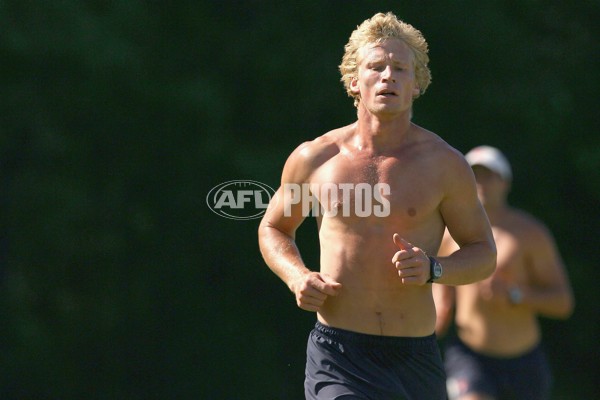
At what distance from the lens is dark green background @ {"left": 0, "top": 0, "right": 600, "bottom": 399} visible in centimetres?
673

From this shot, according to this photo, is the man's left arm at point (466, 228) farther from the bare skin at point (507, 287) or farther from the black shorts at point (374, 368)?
the bare skin at point (507, 287)

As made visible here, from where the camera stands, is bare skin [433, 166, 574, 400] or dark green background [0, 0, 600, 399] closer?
bare skin [433, 166, 574, 400]

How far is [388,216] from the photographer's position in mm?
3652

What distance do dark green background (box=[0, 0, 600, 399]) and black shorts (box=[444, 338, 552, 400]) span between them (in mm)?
1545

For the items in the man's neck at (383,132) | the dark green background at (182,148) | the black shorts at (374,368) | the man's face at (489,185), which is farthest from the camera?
the dark green background at (182,148)

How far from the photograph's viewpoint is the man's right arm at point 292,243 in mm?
3535

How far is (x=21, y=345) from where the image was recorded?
677 cm

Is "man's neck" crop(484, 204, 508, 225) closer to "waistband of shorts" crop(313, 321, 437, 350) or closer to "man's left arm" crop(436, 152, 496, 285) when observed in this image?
"man's left arm" crop(436, 152, 496, 285)

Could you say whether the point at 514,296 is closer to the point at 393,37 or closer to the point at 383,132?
the point at 383,132

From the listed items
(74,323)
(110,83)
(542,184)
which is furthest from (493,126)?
(74,323)

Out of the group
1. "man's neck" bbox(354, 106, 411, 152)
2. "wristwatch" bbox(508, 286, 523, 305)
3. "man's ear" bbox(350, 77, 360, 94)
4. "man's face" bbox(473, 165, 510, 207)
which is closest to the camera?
"man's neck" bbox(354, 106, 411, 152)

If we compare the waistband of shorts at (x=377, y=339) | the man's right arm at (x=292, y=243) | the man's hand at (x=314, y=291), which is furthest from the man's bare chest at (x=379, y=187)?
the waistband of shorts at (x=377, y=339)

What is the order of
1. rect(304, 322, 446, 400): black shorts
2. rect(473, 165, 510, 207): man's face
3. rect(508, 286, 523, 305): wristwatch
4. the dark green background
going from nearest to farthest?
1. rect(304, 322, 446, 400): black shorts
2. rect(508, 286, 523, 305): wristwatch
3. rect(473, 165, 510, 207): man's face
4. the dark green background

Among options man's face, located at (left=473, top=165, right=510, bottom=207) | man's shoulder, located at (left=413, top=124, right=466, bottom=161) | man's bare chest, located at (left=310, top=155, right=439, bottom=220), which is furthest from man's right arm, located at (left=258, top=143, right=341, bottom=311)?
man's face, located at (left=473, top=165, right=510, bottom=207)
